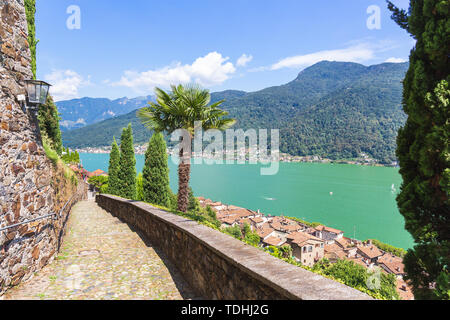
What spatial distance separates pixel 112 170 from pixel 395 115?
147 metres

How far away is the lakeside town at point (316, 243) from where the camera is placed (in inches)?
932

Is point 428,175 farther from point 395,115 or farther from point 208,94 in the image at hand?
point 395,115

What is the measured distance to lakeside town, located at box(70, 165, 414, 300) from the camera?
77.7ft

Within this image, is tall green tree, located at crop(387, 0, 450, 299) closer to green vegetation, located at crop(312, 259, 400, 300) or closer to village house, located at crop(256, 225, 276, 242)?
green vegetation, located at crop(312, 259, 400, 300)

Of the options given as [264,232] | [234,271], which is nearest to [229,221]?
[264,232]

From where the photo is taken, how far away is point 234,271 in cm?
251

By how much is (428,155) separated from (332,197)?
253ft

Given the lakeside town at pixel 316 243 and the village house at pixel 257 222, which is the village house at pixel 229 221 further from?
the village house at pixel 257 222

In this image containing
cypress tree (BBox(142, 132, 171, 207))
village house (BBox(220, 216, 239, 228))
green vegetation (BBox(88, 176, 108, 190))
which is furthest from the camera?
village house (BBox(220, 216, 239, 228))

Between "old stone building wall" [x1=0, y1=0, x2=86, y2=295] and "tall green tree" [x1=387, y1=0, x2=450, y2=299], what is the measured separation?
14.6 ft

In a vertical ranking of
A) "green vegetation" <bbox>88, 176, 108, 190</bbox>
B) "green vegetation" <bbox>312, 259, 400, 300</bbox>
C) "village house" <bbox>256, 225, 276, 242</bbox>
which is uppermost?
"green vegetation" <bbox>312, 259, 400, 300</bbox>

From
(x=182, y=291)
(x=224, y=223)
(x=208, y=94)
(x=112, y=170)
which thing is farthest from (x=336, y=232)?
(x=182, y=291)

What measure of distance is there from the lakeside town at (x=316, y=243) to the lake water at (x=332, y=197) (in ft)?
36.6

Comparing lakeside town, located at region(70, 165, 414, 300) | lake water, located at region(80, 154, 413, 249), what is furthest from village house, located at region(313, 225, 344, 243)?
lake water, located at region(80, 154, 413, 249)
